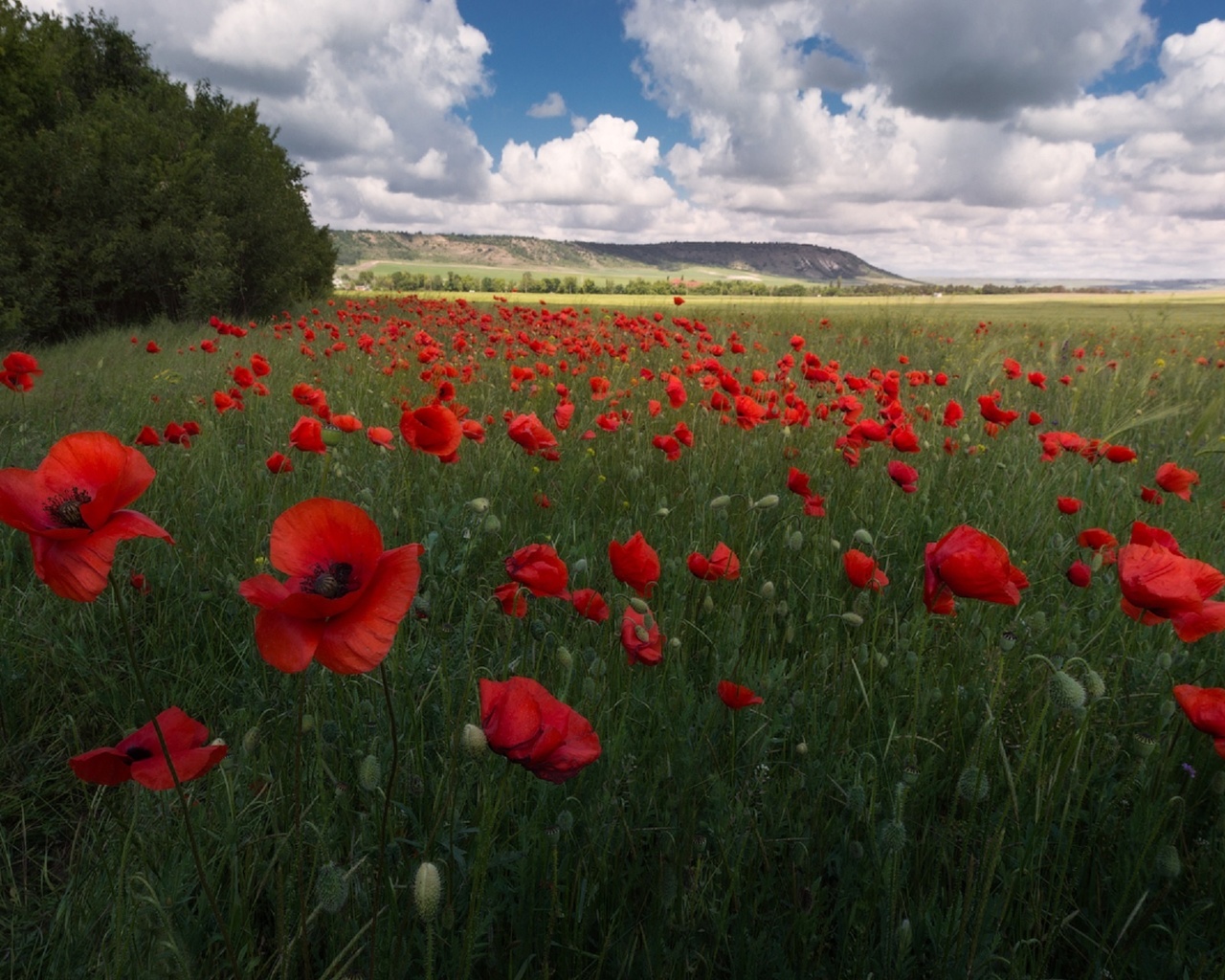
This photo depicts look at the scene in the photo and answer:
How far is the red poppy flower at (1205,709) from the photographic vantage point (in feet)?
3.67

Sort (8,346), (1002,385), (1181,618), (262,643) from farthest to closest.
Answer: (8,346) → (1002,385) → (1181,618) → (262,643)

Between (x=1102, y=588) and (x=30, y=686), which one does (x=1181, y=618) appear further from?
(x=30, y=686)

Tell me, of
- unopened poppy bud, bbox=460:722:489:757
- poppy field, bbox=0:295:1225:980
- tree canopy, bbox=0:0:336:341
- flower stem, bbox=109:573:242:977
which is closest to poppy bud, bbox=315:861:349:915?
poppy field, bbox=0:295:1225:980

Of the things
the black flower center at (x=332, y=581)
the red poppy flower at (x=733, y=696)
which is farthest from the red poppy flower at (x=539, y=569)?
the black flower center at (x=332, y=581)

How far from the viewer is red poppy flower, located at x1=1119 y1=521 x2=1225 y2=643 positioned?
3.84 ft

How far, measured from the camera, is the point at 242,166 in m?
14.4

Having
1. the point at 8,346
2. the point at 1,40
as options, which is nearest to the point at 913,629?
the point at 8,346

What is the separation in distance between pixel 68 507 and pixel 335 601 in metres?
0.40

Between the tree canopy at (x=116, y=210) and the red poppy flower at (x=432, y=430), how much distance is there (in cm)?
1004

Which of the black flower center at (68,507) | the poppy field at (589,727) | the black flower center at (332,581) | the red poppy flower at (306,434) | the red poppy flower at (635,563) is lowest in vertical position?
the poppy field at (589,727)

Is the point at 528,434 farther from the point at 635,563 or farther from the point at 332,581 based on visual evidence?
the point at 332,581

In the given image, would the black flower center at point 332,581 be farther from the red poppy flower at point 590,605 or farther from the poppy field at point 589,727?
the red poppy flower at point 590,605

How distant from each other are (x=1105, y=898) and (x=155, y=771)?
59.8 inches

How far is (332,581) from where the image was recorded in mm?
811
